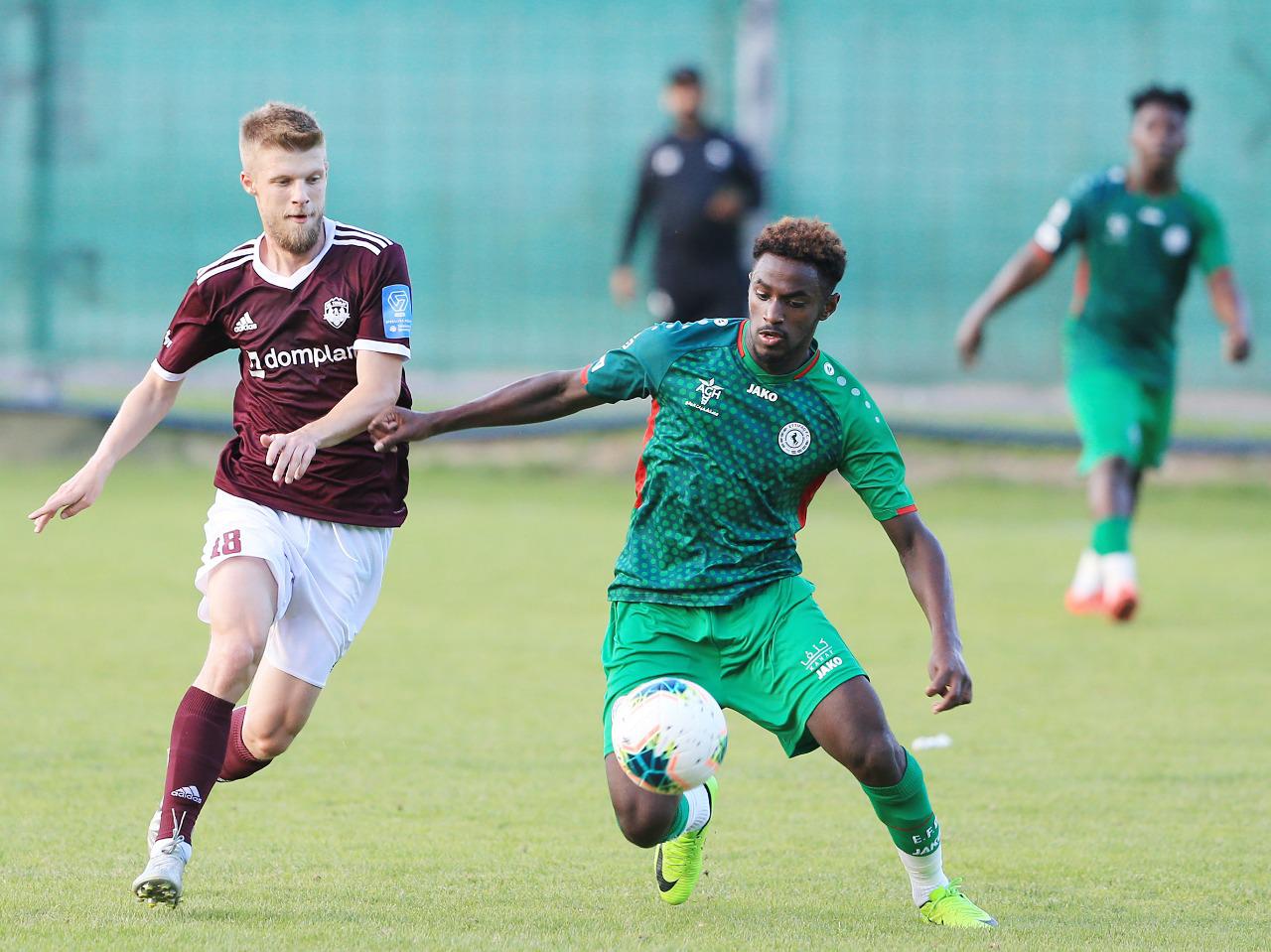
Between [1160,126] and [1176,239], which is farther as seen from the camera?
[1176,239]

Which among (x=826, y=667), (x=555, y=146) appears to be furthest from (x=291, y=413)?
(x=555, y=146)

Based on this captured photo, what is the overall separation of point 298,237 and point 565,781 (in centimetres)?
210

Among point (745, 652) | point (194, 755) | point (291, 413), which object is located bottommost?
point (194, 755)

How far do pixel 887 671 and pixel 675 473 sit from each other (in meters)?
3.45

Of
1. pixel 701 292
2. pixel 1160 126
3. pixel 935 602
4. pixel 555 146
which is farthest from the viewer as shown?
pixel 555 146

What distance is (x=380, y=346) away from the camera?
506 centimetres

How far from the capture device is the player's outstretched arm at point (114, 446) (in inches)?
194

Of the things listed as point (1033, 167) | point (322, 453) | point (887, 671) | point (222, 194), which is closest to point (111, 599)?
point (887, 671)

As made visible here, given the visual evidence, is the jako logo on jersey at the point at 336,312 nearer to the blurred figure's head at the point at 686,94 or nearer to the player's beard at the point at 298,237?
the player's beard at the point at 298,237

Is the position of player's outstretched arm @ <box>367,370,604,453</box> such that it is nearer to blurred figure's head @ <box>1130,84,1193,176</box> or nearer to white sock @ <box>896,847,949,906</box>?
white sock @ <box>896,847,949,906</box>

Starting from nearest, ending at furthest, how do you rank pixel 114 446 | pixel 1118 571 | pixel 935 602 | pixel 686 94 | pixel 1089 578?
pixel 935 602 → pixel 114 446 → pixel 1118 571 → pixel 1089 578 → pixel 686 94

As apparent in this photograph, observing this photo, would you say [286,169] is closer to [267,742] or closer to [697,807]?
[267,742]

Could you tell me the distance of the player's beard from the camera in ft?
16.7

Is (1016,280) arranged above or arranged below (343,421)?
below
